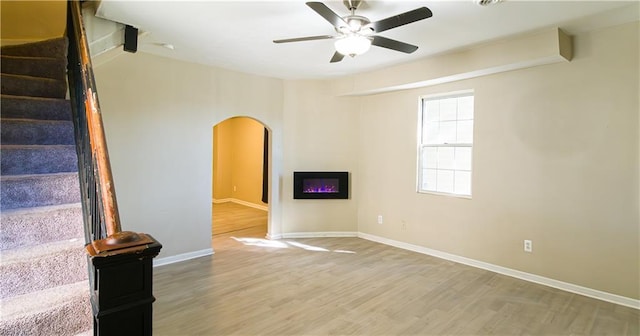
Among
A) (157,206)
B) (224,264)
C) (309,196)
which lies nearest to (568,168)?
(309,196)

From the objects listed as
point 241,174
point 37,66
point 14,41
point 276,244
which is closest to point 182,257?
point 276,244

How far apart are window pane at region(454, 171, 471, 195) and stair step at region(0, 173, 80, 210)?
417cm

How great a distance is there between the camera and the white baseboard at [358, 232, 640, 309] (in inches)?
129

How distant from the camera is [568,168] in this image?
355 cm

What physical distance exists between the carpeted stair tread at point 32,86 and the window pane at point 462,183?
14.8 ft

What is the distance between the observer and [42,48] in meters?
3.42

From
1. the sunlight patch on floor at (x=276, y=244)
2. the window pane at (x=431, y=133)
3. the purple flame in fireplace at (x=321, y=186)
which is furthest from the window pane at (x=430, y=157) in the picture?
the sunlight patch on floor at (x=276, y=244)

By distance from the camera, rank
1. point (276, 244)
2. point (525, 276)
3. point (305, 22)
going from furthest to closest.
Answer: point (276, 244) < point (525, 276) < point (305, 22)

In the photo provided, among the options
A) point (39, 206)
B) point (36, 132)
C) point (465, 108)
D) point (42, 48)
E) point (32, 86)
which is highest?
point (42, 48)

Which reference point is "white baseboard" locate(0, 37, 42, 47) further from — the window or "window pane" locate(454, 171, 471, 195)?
"window pane" locate(454, 171, 471, 195)

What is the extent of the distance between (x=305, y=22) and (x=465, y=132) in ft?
8.58

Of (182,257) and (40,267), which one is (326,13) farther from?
(182,257)

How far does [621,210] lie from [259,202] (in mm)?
6656

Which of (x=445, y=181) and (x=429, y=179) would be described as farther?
(x=429, y=179)
